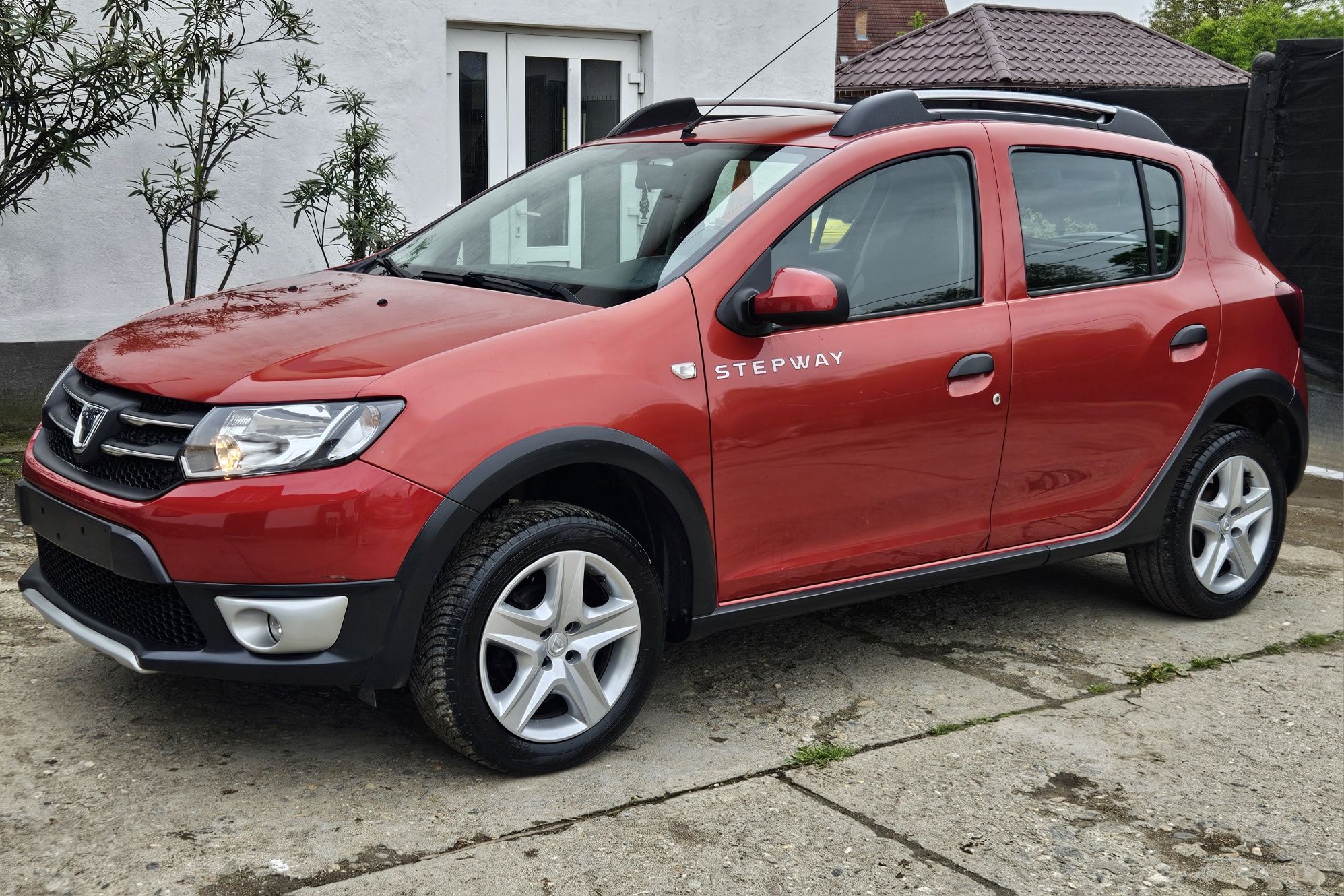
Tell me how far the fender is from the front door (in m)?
0.19

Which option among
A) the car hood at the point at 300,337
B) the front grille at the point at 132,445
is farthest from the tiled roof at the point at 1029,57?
the front grille at the point at 132,445

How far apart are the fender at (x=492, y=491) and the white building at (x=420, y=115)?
545cm

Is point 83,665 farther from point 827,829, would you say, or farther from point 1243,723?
point 1243,723

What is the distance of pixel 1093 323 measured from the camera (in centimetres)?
440

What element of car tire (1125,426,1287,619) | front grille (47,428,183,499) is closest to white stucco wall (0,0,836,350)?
front grille (47,428,183,499)

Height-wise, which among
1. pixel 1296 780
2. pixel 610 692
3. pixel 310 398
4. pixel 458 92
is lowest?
pixel 1296 780

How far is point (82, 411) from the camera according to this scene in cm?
346

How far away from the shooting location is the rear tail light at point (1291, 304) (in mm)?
5031

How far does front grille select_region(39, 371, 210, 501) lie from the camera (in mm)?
3201

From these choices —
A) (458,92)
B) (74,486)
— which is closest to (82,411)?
(74,486)

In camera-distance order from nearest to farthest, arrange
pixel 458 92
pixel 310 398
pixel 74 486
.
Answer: pixel 310 398
pixel 74 486
pixel 458 92

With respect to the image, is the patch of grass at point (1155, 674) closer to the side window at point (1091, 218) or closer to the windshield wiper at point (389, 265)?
the side window at point (1091, 218)

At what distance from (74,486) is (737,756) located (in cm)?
187

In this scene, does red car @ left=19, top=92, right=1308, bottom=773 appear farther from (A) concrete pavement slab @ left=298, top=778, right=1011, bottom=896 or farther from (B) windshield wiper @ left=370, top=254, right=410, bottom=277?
(A) concrete pavement slab @ left=298, top=778, right=1011, bottom=896
